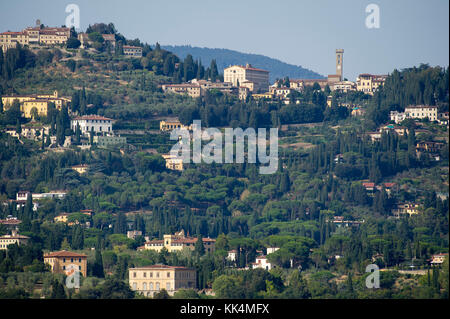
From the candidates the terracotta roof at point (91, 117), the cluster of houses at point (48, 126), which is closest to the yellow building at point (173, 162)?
the cluster of houses at point (48, 126)

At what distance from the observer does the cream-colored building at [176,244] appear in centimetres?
7262

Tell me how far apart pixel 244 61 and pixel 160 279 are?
412 feet

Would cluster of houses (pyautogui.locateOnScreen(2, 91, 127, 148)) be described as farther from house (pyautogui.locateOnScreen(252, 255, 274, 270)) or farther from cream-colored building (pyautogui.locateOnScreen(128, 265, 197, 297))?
cream-colored building (pyautogui.locateOnScreen(128, 265, 197, 297))

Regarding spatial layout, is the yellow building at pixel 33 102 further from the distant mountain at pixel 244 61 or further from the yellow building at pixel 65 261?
the distant mountain at pixel 244 61

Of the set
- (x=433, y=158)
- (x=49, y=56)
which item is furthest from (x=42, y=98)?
(x=433, y=158)

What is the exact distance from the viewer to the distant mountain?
18212 centimetres

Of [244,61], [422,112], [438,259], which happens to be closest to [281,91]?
[422,112]

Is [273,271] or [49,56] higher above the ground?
[49,56]

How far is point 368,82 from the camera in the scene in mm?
105125

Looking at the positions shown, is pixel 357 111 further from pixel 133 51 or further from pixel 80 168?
pixel 80 168

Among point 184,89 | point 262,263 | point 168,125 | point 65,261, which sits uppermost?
point 184,89
